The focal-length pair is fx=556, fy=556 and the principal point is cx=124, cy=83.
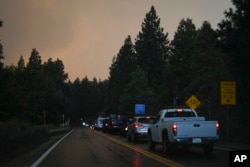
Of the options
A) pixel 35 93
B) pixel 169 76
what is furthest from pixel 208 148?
pixel 35 93

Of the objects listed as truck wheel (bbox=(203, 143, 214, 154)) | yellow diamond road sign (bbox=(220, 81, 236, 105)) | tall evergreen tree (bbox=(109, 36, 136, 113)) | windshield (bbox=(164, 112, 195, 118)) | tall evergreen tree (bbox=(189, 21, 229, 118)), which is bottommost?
truck wheel (bbox=(203, 143, 214, 154))

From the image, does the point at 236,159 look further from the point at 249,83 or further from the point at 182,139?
the point at 249,83

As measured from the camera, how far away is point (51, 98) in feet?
396

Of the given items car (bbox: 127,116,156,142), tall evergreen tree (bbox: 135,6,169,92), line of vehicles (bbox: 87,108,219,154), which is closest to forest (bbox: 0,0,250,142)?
tall evergreen tree (bbox: 135,6,169,92)

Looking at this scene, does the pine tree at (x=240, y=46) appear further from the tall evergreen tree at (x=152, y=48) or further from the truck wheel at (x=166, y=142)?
the tall evergreen tree at (x=152, y=48)

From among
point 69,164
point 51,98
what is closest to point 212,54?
point 69,164

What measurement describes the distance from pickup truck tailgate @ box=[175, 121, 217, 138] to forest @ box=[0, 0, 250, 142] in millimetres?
8283

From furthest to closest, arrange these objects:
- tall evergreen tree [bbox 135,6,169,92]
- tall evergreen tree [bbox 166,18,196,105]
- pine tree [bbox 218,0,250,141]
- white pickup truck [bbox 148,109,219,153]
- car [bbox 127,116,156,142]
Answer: tall evergreen tree [bbox 135,6,169,92] → tall evergreen tree [bbox 166,18,196,105] → car [bbox 127,116,156,142] → pine tree [bbox 218,0,250,141] → white pickup truck [bbox 148,109,219,153]

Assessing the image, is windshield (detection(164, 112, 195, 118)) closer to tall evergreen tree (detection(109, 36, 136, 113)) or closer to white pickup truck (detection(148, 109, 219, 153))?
white pickup truck (detection(148, 109, 219, 153))

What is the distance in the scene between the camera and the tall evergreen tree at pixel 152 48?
376ft

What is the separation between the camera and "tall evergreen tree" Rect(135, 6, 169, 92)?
114500mm

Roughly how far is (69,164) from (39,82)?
90817mm

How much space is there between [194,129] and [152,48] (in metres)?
95.6

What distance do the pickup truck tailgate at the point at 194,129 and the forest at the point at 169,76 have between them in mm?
8283
